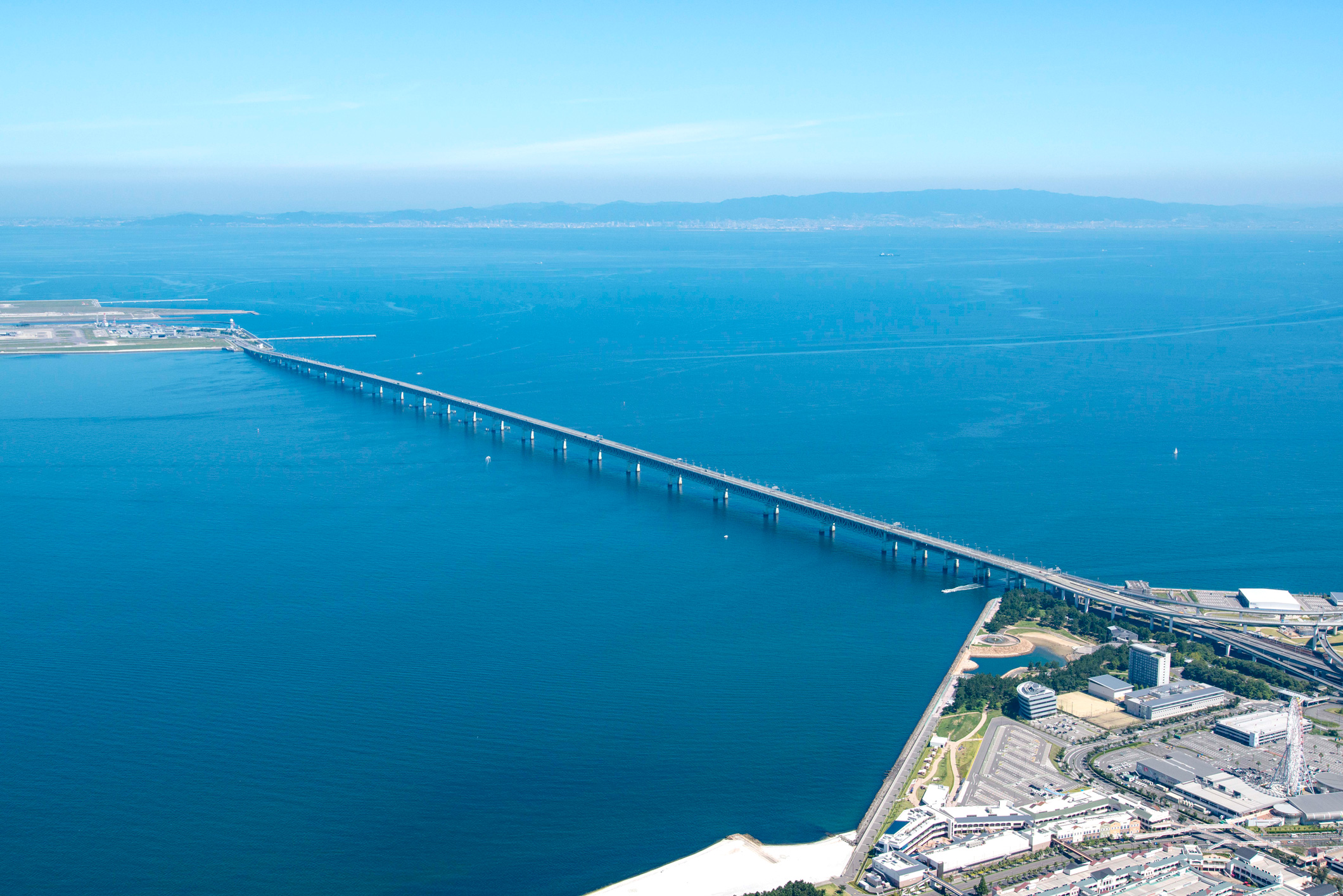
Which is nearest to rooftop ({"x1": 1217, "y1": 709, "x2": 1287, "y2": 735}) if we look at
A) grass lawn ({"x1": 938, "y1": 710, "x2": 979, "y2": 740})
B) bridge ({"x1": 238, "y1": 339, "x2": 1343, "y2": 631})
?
bridge ({"x1": 238, "y1": 339, "x2": 1343, "y2": 631})

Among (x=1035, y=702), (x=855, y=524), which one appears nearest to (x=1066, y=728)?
(x=1035, y=702)

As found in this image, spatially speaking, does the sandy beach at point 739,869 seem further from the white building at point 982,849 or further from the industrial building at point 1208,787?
the industrial building at point 1208,787

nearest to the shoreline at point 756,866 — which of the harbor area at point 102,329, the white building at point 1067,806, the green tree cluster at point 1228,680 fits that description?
the white building at point 1067,806

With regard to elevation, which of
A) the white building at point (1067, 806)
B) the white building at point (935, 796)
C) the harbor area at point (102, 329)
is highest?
the harbor area at point (102, 329)

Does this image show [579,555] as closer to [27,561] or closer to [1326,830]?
[27,561]

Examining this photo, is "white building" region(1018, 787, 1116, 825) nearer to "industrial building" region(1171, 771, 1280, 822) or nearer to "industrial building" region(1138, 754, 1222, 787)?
"industrial building" region(1138, 754, 1222, 787)

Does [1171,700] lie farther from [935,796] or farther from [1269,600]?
[935,796]
